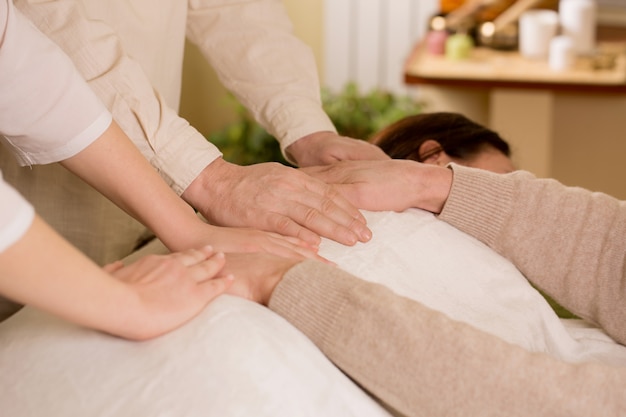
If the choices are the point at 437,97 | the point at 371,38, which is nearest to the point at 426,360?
the point at 437,97

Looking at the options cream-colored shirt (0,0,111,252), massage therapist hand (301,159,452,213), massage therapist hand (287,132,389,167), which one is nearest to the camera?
cream-colored shirt (0,0,111,252)

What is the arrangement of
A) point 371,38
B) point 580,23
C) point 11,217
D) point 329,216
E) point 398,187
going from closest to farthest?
1. point 11,217
2. point 329,216
3. point 398,187
4. point 580,23
5. point 371,38

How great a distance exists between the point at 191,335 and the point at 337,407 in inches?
7.1

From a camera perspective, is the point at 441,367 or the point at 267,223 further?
the point at 267,223

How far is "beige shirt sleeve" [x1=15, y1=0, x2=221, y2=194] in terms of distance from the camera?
141cm

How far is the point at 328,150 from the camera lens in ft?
5.55

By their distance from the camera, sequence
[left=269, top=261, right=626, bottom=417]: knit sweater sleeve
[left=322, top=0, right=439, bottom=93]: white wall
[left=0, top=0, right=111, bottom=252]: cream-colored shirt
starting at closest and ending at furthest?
[left=269, top=261, right=626, bottom=417]: knit sweater sleeve, [left=0, top=0, right=111, bottom=252]: cream-colored shirt, [left=322, top=0, right=439, bottom=93]: white wall

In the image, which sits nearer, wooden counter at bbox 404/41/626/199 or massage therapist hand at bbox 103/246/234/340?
massage therapist hand at bbox 103/246/234/340

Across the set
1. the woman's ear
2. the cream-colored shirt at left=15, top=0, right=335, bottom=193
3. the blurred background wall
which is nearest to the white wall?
the blurred background wall

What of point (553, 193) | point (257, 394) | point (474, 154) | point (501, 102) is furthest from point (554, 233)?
point (501, 102)

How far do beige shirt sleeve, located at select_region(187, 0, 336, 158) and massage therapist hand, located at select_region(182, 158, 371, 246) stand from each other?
1.13ft

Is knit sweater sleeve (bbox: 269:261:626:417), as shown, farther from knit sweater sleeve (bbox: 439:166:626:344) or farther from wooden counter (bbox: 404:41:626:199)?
wooden counter (bbox: 404:41:626:199)

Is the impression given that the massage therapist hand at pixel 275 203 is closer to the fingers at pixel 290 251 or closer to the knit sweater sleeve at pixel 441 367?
the fingers at pixel 290 251

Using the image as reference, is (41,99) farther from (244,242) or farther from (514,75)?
(514,75)
